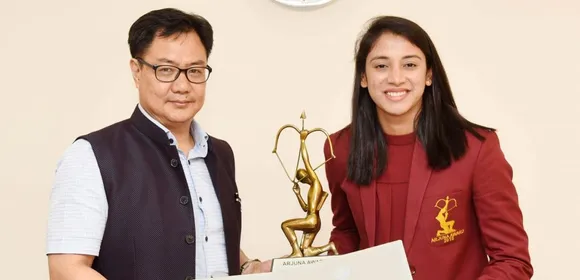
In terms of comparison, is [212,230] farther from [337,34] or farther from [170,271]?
[337,34]

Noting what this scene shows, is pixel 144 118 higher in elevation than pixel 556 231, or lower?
higher

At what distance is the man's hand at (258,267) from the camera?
6.00 ft

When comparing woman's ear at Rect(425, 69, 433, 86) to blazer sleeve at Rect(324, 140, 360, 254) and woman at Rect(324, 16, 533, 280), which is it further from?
blazer sleeve at Rect(324, 140, 360, 254)

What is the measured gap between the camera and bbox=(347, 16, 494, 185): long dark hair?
1.91m

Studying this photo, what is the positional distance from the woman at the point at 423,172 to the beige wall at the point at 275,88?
31.0 inches

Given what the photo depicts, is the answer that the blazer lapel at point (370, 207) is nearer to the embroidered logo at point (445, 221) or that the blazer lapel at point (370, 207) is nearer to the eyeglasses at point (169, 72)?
the embroidered logo at point (445, 221)

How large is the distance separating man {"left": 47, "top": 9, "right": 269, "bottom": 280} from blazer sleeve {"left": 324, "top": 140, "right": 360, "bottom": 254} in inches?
11.8

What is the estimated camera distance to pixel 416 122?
1961 mm

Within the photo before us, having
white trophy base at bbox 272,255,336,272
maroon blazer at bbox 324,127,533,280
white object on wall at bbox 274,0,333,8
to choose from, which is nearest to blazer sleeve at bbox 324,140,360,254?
maroon blazer at bbox 324,127,533,280

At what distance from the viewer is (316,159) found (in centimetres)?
277

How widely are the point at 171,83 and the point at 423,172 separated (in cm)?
62

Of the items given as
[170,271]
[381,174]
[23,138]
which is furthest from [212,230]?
[23,138]

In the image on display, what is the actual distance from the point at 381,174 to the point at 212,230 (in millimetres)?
444

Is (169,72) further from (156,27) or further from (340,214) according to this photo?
(340,214)
